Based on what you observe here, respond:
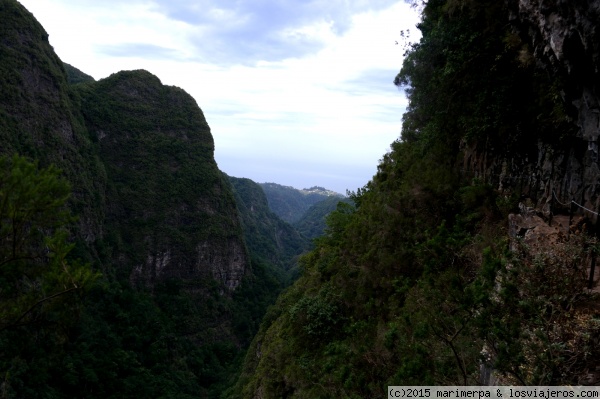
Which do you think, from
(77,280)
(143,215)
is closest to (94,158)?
(143,215)

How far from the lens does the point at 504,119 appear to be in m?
8.21

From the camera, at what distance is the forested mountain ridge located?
14.8ft

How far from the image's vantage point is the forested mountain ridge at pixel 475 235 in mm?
4500

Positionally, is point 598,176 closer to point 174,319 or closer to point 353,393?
point 353,393

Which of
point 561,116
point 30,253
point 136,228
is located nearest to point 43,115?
point 136,228

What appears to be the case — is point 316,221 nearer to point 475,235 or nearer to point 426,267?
point 426,267

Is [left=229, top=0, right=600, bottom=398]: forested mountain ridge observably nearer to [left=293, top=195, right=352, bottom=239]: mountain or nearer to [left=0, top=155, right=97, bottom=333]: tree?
[left=0, top=155, right=97, bottom=333]: tree

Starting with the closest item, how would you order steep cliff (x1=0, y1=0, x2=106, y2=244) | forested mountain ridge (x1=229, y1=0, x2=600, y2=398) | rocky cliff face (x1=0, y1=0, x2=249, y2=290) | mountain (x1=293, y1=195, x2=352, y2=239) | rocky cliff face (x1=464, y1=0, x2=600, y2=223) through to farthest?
forested mountain ridge (x1=229, y1=0, x2=600, y2=398) < rocky cliff face (x1=464, y1=0, x2=600, y2=223) < steep cliff (x1=0, y1=0, x2=106, y2=244) < rocky cliff face (x1=0, y1=0, x2=249, y2=290) < mountain (x1=293, y1=195, x2=352, y2=239)

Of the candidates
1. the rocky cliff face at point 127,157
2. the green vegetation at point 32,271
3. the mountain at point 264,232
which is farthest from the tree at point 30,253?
the mountain at point 264,232

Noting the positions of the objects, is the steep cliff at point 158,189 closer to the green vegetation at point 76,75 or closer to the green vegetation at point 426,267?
the green vegetation at point 76,75

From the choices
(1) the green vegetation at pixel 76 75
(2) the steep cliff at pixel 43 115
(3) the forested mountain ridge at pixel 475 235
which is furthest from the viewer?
(1) the green vegetation at pixel 76 75

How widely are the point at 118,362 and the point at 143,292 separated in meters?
17.6

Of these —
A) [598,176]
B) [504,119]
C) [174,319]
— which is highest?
[504,119]

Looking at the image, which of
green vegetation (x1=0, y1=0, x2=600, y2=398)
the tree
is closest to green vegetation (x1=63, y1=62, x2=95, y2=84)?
green vegetation (x1=0, y1=0, x2=600, y2=398)
